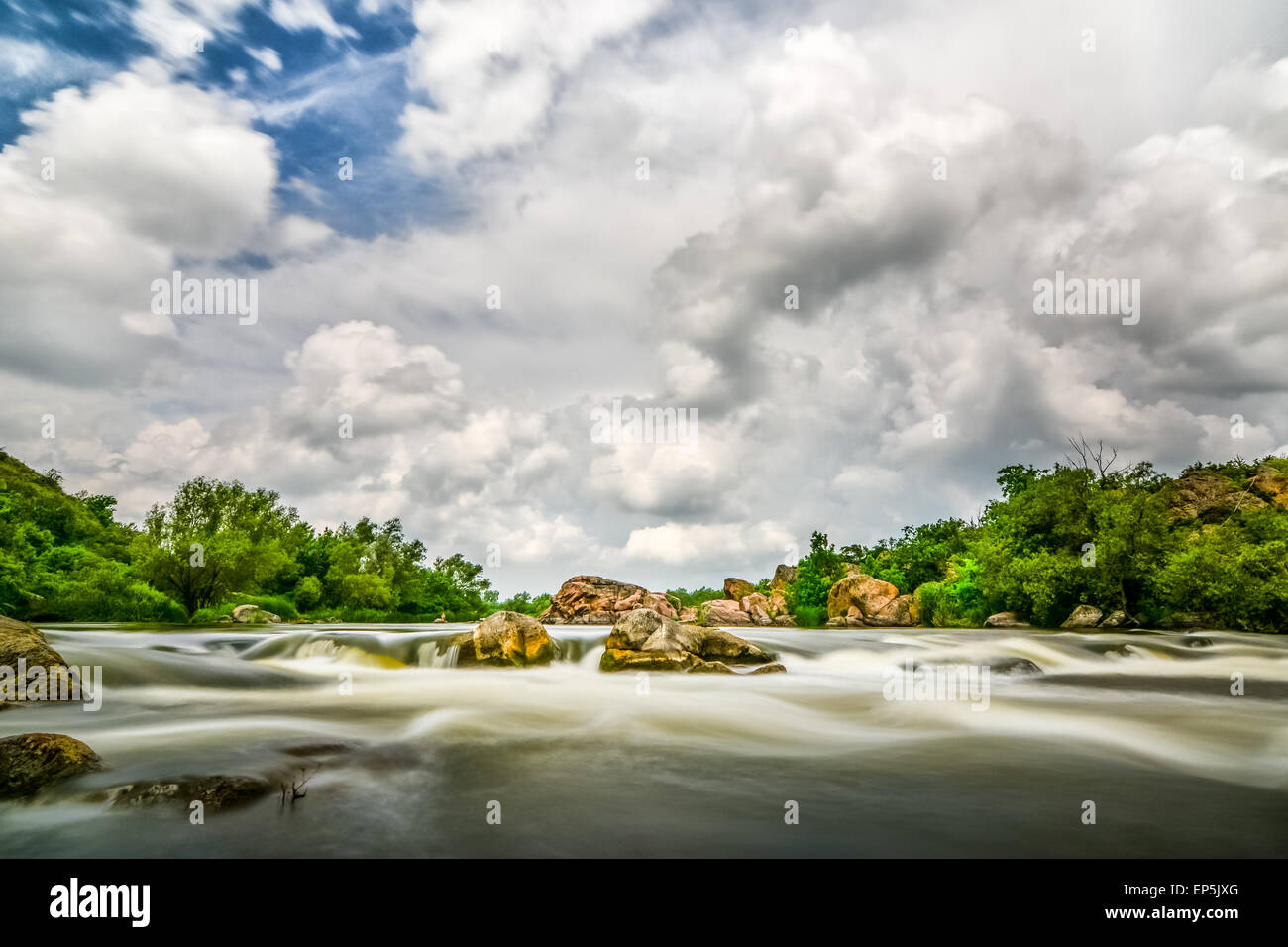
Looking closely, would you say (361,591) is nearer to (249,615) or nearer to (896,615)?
(249,615)

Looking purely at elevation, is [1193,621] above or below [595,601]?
above

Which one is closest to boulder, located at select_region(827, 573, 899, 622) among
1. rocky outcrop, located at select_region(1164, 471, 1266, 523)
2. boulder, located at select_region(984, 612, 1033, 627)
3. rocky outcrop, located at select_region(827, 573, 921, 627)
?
rocky outcrop, located at select_region(827, 573, 921, 627)

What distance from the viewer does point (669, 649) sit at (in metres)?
15.4

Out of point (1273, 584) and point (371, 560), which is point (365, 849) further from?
point (371, 560)

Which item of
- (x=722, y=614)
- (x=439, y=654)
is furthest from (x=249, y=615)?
(x=722, y=614)

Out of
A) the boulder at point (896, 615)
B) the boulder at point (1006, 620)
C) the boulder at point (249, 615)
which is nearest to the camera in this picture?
the boulder at point (1006, 620)

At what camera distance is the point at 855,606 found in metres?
42.2

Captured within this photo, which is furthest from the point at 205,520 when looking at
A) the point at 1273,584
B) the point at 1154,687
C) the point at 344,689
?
the point at 1273,584

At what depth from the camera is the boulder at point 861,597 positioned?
136 feet

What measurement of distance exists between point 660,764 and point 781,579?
5381 centimetres

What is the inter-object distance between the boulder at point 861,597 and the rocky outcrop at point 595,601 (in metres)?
11.9

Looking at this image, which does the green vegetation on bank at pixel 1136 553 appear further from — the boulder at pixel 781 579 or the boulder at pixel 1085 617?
the boulder at pixel 781 579

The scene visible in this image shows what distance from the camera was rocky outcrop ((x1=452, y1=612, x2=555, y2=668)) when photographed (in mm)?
15773

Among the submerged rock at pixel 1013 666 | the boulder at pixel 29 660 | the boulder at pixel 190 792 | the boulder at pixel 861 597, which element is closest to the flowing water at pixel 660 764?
the boulder at pixel 190 792
